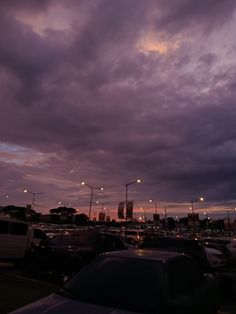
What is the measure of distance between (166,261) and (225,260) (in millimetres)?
20659

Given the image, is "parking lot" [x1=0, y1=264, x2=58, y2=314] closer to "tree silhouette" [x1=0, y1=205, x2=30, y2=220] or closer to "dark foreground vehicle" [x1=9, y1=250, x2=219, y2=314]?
"dark foreground vehicle" [x1=9, y1=250, x2=219, y2=314]

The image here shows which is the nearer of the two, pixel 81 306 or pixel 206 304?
pixel 81 306

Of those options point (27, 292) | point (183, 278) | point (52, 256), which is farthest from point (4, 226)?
point (183, 278)

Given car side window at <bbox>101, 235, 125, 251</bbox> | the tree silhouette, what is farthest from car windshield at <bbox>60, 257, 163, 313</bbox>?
the tree silhouette

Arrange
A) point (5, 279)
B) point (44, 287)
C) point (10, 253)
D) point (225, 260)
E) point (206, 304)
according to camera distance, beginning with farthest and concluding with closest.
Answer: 1. point (225, 260)
2. point (10, 253)
3. point (5, 279)
4. point (44, 287)
5. point (206, 304)

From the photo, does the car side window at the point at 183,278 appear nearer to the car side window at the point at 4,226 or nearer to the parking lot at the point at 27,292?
the parking lot at the point at 27,292

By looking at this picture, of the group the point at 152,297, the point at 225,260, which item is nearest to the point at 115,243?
the point at 225,260

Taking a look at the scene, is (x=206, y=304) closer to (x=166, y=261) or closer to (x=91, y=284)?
(x=166, y=261)

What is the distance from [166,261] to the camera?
5824 millimetres

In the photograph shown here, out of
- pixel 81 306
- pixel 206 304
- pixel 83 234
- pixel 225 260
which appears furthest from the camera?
pixel 225 260

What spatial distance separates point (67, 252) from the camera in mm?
A: 16125

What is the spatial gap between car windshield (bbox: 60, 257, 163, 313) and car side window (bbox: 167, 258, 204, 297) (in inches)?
8.3

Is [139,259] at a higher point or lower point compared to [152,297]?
higher

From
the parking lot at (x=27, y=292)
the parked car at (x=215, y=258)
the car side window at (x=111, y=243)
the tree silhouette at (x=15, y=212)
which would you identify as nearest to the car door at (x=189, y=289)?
the parking lot at (x=27, y=292)
